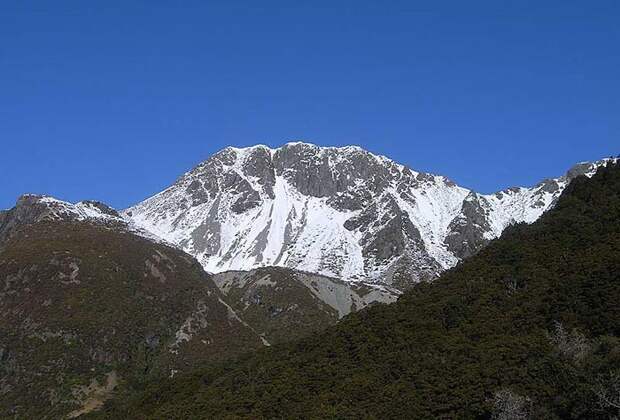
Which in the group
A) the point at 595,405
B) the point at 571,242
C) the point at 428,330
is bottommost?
the point at 595,405

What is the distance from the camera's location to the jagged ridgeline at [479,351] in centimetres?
8406

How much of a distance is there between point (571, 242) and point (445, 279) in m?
26.9

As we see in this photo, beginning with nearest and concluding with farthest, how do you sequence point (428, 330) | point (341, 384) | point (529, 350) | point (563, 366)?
point (563, 366)
point (529, 350)
point (341, 384)
point (428, 330)

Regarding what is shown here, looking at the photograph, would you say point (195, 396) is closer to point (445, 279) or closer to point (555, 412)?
point (445, 279)

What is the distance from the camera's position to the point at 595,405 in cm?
7625

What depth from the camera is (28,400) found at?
200m

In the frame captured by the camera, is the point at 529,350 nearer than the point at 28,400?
Yes

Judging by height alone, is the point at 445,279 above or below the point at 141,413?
above

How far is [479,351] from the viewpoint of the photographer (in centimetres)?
9819

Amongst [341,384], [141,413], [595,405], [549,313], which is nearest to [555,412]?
[595,405]

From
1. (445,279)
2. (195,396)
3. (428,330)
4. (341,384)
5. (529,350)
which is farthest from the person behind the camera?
(445,279)

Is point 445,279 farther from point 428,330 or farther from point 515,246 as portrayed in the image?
point 428,330

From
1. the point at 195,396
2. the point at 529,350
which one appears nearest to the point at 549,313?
the point at 529,350

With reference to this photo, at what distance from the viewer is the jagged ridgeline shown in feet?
276
